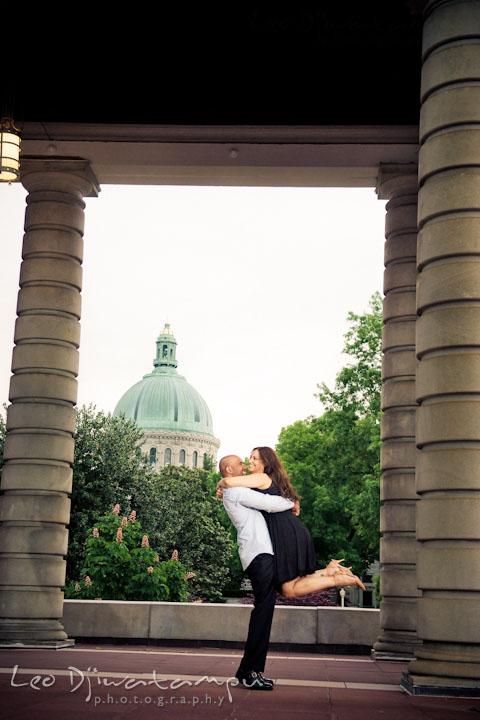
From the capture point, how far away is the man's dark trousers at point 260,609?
30.3 feet

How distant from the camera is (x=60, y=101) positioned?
16.3m

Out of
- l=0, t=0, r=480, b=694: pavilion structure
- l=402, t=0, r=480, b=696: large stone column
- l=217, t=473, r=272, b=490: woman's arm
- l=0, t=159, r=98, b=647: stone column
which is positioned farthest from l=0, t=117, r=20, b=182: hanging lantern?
l=217, t=473, r=272, b=490: woman's arm

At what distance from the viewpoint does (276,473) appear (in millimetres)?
9656

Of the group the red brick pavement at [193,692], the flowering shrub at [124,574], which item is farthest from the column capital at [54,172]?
the red brick pavement at [193,692]

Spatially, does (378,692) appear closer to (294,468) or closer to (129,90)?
(129,90)

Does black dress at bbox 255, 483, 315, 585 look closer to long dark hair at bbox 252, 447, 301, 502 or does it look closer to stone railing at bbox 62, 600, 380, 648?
long dark hair at bbox 252, 447, 301, 502

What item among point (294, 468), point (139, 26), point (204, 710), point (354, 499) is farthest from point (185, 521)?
point (204, 710)

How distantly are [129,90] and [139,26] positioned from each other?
5.69 feet


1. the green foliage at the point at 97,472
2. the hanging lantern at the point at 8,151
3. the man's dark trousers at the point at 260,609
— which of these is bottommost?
the man's dark trousers at the point at 260,609

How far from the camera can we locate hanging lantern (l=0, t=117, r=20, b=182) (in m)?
14.7

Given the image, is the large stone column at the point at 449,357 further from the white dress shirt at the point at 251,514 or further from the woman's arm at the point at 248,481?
the woman's arm at the point at 248,481

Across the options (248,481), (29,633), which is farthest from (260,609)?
(29,633)

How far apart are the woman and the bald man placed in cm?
9

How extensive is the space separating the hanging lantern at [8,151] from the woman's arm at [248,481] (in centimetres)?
749
